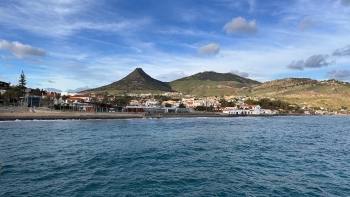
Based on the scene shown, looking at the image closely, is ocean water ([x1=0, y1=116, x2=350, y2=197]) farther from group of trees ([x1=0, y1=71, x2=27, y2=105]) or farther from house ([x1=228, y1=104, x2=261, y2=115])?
house ([x1=228, y1=104, x2=261, y2=115])

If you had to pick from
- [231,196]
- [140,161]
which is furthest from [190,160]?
[231,196]

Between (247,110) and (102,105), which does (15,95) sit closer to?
(102,105)

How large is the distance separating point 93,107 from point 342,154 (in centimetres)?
9011

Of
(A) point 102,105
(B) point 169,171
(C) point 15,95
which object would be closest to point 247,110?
(A) point 102,105

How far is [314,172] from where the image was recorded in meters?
18.0

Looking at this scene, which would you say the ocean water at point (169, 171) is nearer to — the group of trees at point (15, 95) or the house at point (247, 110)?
the group of trees at point (15, 95)

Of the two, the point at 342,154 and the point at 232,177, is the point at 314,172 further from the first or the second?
the point at 342,154

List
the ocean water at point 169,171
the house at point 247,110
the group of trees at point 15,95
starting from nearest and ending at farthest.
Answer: the ocean water at point 169,171 < the group of trees at point 15,95 < the house at point 247,110

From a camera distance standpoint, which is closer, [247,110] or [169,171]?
[169,171]

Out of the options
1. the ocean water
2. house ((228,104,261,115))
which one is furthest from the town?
the ocean water

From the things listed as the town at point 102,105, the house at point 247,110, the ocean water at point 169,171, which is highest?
the town at point 102,105

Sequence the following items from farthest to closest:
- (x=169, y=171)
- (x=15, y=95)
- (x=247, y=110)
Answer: (x=247, y=110)
(x=15, y=95)
(x=169, y=171)

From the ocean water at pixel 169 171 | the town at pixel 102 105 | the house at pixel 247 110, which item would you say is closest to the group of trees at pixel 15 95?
the town at pixel 102 105

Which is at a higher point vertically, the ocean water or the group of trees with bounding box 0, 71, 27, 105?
the group of trees with bounding box 0, 71, 27, 105
